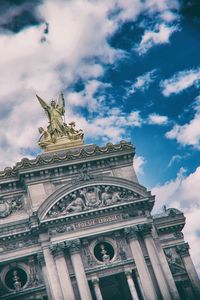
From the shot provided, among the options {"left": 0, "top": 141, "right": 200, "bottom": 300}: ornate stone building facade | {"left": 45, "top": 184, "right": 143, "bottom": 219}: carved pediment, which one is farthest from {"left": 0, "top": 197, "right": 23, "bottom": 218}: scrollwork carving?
{"left": 45, "top": 184, "right": 143, "bottom": 219}: carved pediment

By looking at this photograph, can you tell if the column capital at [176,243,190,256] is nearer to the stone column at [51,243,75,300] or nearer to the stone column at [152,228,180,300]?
the stone column at [152,228,180,300]

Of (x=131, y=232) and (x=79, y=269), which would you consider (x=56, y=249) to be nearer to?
(x=79, y=269)

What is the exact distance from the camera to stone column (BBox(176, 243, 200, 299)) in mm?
36250

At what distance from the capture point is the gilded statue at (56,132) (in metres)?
39.7

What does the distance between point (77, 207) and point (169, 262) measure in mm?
8956

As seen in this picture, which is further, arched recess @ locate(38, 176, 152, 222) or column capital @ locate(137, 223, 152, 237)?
column capital @ locate(137, 223, 152, 237)

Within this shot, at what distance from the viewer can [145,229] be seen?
35062mm

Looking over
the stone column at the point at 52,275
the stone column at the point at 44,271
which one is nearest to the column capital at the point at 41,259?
the stone column at the point at 44,271

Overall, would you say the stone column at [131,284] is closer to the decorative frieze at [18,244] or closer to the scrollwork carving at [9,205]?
the decorative frieze at [18,244]

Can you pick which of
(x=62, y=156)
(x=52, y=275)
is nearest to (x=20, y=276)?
(x=52, y=275)

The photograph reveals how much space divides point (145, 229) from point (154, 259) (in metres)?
2.25

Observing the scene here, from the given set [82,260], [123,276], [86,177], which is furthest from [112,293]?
[86,177]

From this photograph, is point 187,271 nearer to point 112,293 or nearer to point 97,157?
point 112,293

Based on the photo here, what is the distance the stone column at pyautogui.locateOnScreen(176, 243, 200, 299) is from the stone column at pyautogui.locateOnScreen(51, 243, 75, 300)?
32.8 ft
